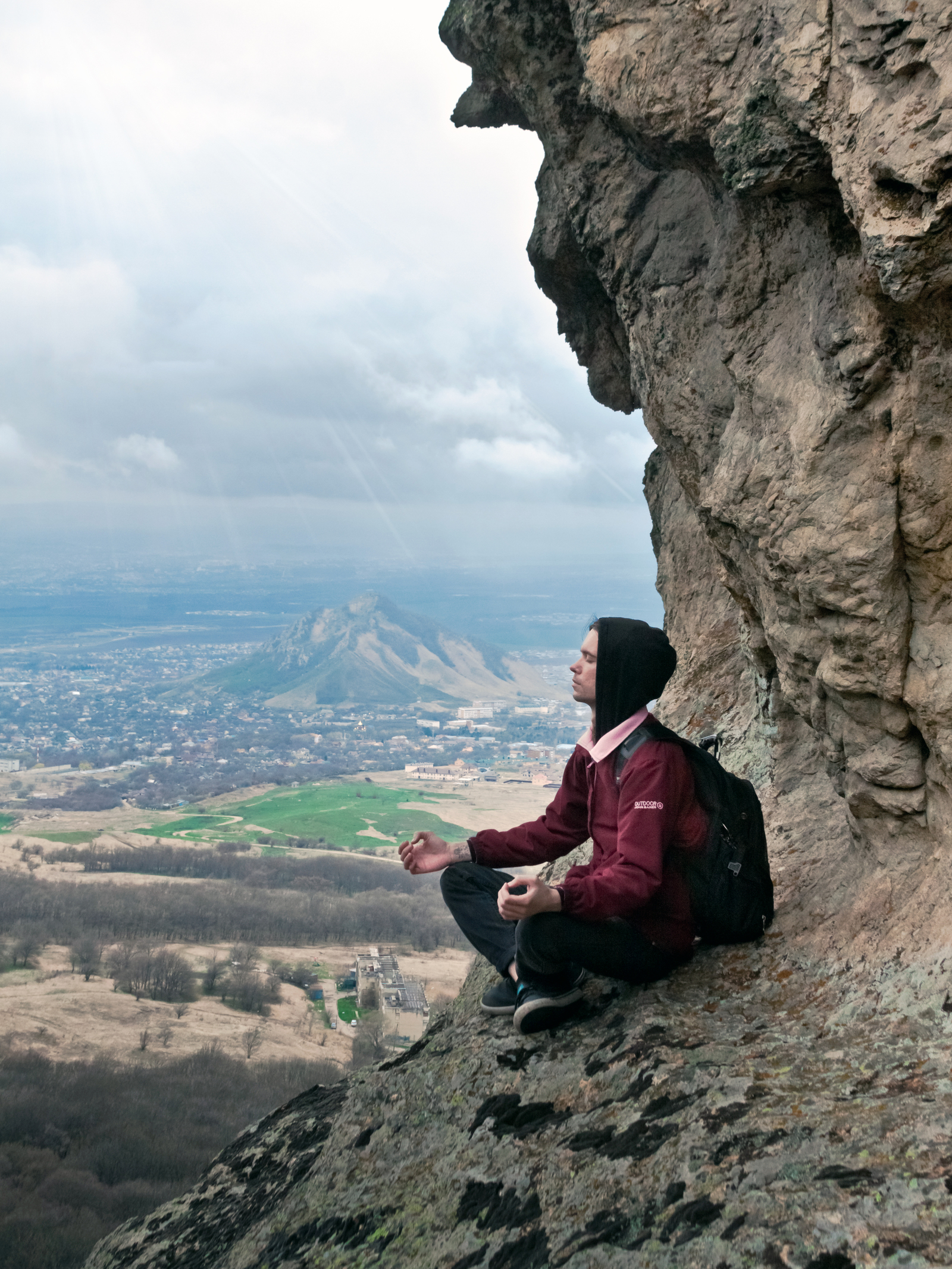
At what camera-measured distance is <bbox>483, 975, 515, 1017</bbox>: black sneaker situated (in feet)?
19.9

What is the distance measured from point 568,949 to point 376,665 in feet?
309

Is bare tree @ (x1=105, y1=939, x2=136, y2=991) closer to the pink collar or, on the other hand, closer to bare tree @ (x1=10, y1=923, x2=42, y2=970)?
bare tree @ (x1=10, y1=923, x2=42, y2=970)

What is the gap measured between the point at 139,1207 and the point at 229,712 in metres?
82.8

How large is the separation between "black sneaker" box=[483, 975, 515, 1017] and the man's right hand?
2.95 feet

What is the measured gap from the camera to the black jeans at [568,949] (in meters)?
5.01

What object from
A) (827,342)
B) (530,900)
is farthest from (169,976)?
(827,342)

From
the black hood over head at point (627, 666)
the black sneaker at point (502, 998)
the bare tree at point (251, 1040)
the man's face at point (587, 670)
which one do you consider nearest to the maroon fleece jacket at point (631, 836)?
the black hood over head at point (627, 666)

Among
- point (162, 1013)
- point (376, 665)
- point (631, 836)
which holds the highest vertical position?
point (376, 665)

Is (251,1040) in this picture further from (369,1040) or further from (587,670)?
(587,670)

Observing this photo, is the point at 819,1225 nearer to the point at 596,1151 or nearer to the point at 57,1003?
the point at 596,1151

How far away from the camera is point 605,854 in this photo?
543 cm

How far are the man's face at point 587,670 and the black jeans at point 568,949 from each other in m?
1.26

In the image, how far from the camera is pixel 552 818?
19.6 ft

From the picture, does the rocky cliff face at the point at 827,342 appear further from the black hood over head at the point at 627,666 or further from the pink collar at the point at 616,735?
the pink collar at the point at 616,735
